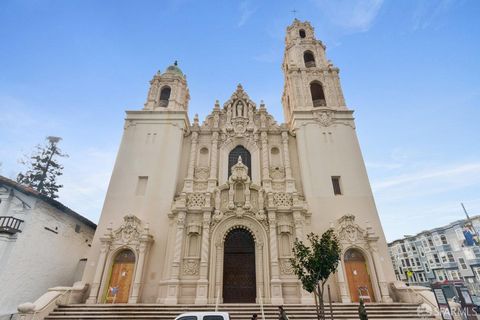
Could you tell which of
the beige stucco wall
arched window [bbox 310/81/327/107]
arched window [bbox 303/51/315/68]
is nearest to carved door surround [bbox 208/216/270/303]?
the beige stucco wall

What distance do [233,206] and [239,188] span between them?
1705 millimetres

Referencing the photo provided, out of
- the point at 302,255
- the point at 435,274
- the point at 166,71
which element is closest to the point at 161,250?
the point at 302,255

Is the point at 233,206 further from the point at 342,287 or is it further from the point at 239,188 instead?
the point at 342,287

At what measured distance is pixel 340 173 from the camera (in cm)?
1959

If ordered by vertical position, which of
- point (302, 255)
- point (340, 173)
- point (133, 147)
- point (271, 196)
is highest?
point (133, 147)

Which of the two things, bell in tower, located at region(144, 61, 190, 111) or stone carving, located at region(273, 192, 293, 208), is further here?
bell in tower, located at region(144, 61, 190, 111)

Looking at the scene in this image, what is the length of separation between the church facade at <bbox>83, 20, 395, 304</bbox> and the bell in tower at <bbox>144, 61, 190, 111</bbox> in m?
0.16

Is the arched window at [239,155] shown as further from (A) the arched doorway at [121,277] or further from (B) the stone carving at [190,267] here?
(A) the arched doorway at [121,277]

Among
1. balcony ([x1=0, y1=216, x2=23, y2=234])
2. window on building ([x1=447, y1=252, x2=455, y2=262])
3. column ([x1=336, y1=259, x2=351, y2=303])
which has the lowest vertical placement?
column ([x1=336, y1=259, x2=351, y2=303])

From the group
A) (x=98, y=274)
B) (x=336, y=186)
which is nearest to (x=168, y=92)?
(x=98, y=274)

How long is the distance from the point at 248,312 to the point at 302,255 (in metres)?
4.50

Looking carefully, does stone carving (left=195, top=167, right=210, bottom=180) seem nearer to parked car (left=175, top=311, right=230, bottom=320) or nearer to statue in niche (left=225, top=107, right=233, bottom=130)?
statue in niche (left=225, top=107, right=233, bottom=130)

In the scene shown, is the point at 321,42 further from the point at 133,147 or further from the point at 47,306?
the point at 47,306

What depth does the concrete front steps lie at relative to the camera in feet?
41.0
